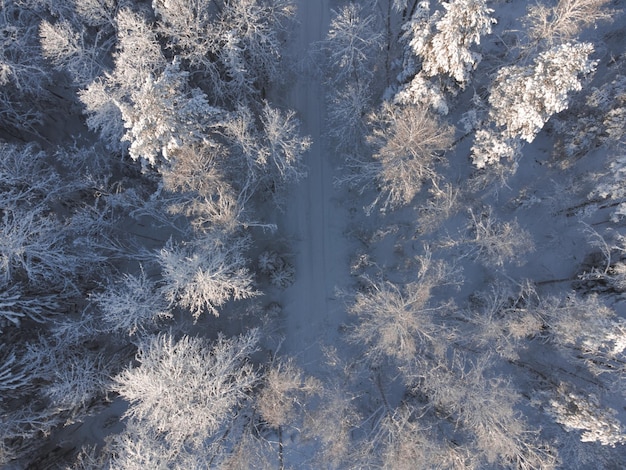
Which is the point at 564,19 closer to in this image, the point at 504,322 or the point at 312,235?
the point at 504,322

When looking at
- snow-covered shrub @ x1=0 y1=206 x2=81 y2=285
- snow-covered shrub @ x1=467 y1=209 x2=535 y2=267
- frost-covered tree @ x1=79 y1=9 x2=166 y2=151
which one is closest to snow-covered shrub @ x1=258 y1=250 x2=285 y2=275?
snow-covered shrub @ x1=0 y1=206 x2=81 y2=285

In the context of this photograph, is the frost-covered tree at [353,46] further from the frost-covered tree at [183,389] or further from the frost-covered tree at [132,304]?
the frost-covered tree at [183,389]

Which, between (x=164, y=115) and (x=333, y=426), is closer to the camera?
(x=164, y=115)

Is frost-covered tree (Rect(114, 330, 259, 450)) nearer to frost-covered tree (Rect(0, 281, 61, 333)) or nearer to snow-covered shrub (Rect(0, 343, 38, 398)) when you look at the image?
snow-covered shrub (Rect(0, 343, 38, 398))

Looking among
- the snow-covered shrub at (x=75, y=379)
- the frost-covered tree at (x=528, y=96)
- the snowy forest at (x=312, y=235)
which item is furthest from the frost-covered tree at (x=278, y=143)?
the snow-covered shrub at (x=75, y=379)

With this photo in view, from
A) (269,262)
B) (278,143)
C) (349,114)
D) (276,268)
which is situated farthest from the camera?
(276,268)

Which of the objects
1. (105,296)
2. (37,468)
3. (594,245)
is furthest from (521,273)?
(37,468)

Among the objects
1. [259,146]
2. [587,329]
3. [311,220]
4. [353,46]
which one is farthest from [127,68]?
[587,329]
